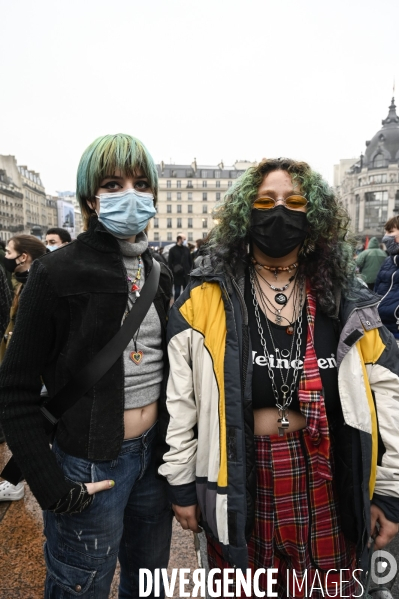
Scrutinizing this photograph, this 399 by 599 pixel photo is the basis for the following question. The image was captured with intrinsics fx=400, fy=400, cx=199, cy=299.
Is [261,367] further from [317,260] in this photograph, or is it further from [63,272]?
[63,272]

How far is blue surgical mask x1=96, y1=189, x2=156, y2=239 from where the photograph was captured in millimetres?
1636

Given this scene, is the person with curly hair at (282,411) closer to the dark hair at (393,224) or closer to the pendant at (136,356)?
the pendant at (136,356)

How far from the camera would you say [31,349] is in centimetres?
148

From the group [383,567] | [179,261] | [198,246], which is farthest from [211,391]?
[179,261]

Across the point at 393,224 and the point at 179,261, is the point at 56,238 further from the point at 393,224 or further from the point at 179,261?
the point at 179,261

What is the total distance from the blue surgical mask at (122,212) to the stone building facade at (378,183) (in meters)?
70.8

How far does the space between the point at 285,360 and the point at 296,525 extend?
72cm

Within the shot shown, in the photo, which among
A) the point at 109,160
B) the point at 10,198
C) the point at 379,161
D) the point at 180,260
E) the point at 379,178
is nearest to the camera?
the point at 109,160

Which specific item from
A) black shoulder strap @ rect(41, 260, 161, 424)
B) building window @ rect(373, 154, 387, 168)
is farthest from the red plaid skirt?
building window @ rect(373, 154, 387, 168)

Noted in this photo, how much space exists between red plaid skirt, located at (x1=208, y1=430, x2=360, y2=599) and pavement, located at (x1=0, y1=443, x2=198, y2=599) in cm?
85

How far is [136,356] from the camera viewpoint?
1.66 m

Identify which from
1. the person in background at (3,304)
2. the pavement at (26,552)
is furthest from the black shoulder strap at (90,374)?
the person in background at (3,304)

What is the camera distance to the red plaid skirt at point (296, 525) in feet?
5.69

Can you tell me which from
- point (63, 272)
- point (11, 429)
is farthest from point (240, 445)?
point (63, 272)
